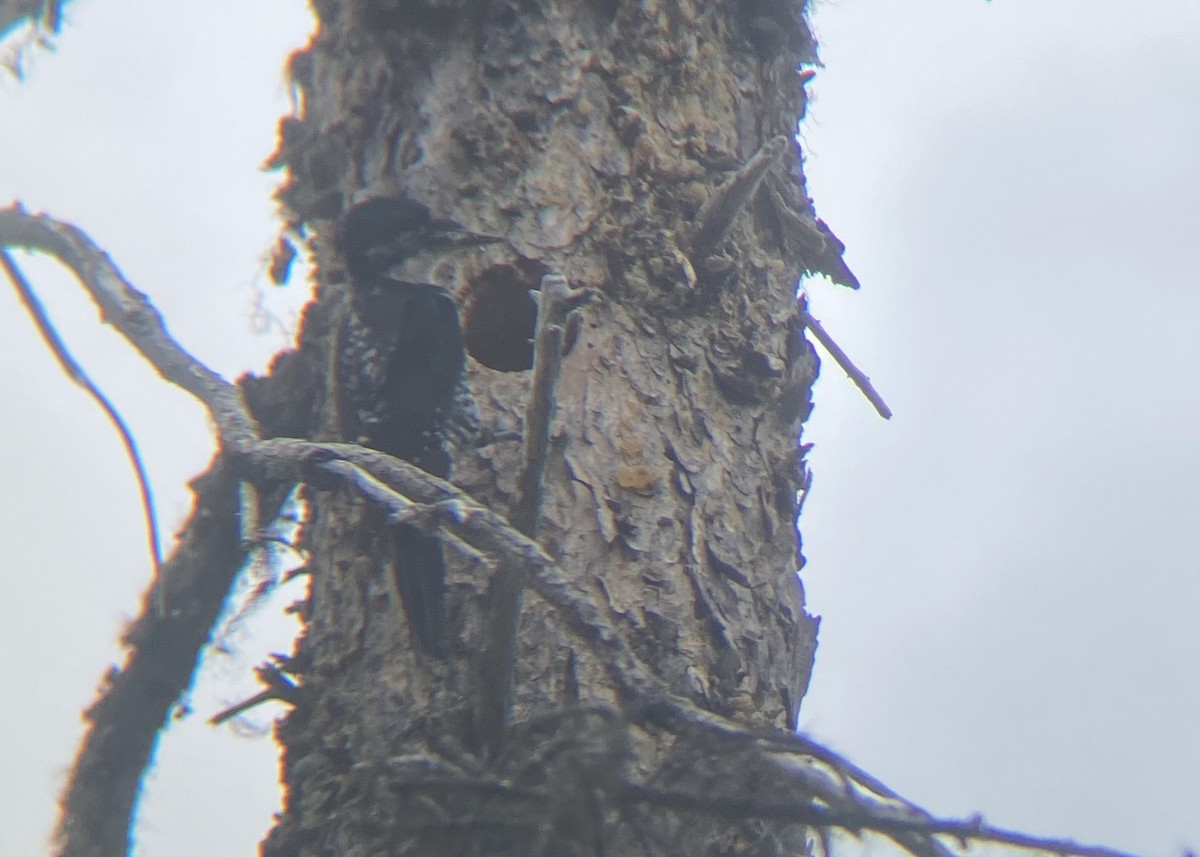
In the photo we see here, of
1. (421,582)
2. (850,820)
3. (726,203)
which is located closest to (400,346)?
(421,582)

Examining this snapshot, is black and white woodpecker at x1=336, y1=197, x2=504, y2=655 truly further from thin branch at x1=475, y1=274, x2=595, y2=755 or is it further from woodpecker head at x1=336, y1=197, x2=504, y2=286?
thin branch at x1=475, y1=274, x2=595, y2=755

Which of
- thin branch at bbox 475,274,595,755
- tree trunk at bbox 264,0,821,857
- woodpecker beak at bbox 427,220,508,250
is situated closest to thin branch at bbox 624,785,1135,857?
tree trunk at bbox 264,0,821,857

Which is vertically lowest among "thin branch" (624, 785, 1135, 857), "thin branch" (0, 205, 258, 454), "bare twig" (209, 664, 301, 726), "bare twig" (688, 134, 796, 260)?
"thin branch" (624, 785, 1135, 857)

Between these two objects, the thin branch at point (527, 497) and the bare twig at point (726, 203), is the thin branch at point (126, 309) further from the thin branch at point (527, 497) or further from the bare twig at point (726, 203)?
the bare twig at point (726, 203)

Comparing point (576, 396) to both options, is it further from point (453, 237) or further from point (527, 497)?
point (527, 497)

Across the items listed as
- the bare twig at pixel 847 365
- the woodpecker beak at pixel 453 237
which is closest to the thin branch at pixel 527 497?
the woodpecker beak at pixel 453 237

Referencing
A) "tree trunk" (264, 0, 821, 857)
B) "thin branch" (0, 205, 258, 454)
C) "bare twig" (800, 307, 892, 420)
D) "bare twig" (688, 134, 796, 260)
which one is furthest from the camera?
"bare twig" (800, 307, 892, 420)

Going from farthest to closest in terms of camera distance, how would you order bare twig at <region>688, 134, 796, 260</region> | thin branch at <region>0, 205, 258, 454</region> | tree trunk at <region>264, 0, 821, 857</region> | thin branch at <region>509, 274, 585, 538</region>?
bare twig at <region>688, 134, 796, 260</region>
thin branch at <region>0, 205, 258, 454</region>
tree trunk at <region>264, 0, 821, 857</region>
thin branch at <region>509, 274, 585, 538</region>

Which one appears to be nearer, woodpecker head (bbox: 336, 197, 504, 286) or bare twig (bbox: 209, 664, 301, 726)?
bare twig (bbox: 209, 664, 301, 726)
